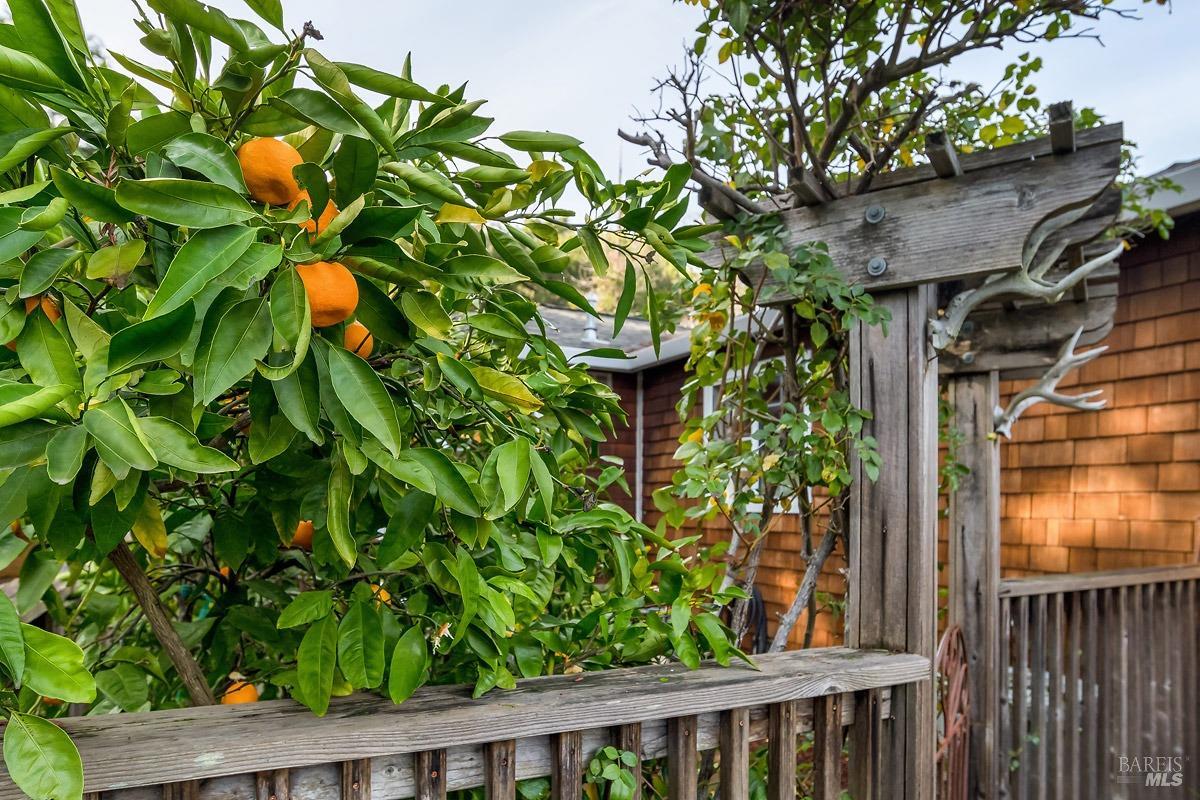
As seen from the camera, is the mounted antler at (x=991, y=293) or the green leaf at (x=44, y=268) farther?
the mounted antler at (x=991, y=293)

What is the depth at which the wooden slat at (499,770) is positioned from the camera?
1.10 meters

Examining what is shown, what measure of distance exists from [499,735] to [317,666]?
0.29 meters

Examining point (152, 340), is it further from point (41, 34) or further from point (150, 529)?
point (150, 529)

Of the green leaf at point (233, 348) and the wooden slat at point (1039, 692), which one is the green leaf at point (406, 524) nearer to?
the green leaf at point (233, 348)

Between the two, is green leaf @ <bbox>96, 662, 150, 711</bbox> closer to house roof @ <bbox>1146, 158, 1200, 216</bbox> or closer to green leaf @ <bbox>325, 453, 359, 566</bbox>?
green leaf @ <bbox>325, 453, 359, 566</bbox>

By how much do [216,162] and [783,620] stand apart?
1868 mm

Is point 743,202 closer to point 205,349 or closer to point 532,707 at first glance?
point 532,707

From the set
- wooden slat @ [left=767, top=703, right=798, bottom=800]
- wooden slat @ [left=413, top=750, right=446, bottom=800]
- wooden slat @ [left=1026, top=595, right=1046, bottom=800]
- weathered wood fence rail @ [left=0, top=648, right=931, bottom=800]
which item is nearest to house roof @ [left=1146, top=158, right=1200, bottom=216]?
wooden slat @ [left=1026, top=595, right=1046, bottom=800]

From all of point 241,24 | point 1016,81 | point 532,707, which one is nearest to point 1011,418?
point 1016,81

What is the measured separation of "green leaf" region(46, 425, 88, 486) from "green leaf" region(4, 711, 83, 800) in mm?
235

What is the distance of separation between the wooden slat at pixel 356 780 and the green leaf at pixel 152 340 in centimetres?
65

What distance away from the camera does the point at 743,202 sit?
1994mm

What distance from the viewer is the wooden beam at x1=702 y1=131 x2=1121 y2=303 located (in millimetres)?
1571

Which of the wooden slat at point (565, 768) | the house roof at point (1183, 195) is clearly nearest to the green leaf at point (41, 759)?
the wooden slat at point (565, 768)
